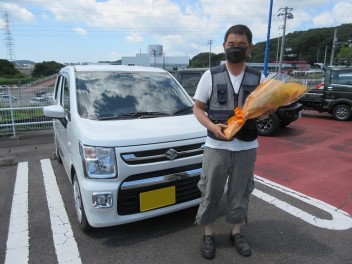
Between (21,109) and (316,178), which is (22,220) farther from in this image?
(21,109)

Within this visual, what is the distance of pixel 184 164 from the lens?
2.89 meters

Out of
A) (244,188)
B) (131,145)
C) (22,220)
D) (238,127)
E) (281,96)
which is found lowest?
(22,220)

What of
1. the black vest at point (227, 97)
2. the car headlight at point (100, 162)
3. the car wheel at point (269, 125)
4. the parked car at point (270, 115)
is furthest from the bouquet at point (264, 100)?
the car wheel at point (269, 125)

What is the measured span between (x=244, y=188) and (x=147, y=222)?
1.27 metres

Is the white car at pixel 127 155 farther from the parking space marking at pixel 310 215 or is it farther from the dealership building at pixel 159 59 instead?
the dealership building at pixel 159 59

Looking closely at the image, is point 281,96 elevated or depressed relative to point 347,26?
depressed

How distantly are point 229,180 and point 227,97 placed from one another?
770 millimetres

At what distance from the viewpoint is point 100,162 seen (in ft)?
8.70

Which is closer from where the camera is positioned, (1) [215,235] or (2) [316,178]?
(1) [215,235]

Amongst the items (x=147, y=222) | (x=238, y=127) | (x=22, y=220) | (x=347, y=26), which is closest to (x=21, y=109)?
(x=22, y=220)

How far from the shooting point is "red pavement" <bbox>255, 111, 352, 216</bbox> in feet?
14.2

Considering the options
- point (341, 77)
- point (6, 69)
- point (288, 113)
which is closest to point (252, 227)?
point (288, 113)

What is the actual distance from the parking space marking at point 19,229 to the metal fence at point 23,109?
346 centimetres

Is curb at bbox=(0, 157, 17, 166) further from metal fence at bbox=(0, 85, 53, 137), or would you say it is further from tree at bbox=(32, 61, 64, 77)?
tree at bbox=(32, 61, 64, 77)
